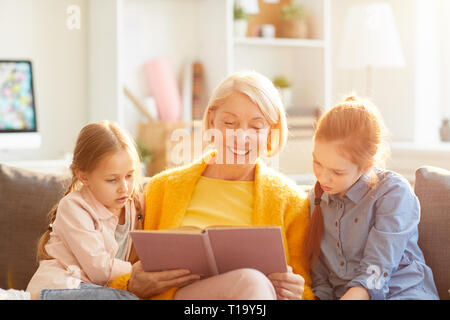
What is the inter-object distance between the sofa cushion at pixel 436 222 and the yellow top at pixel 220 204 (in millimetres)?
459

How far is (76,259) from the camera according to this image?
1.46m

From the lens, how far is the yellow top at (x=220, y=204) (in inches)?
60.2

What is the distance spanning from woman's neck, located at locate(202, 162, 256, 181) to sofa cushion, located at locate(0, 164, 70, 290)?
18.3 inches

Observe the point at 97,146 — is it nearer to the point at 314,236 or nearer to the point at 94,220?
the point at 94,220

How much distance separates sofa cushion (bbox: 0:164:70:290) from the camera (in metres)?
1.73

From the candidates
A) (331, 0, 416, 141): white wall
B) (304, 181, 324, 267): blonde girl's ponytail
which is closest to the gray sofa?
(304, 181, 324, 267): blonde girl's ponytail

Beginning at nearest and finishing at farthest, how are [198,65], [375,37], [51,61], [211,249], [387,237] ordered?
[211,249]
[387,237]
[51,61]
[375,37]
[198,65]

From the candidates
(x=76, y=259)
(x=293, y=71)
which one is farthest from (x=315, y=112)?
(x=76, y=259)

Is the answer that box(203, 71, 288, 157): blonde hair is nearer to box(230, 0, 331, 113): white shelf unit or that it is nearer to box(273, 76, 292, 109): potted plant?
box(230, 0, 331, 113): white shelf unit

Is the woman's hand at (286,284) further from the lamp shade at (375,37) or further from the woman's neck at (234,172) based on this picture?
the lamp shade at (375,37)

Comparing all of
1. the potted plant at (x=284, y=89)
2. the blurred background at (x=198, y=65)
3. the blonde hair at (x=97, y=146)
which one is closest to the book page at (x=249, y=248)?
the blonde hair at (x=97, y=146)

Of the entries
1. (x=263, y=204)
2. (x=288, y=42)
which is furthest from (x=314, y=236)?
(x=288, y=42)

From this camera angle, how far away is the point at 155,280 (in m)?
1.33

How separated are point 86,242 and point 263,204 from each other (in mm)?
447
